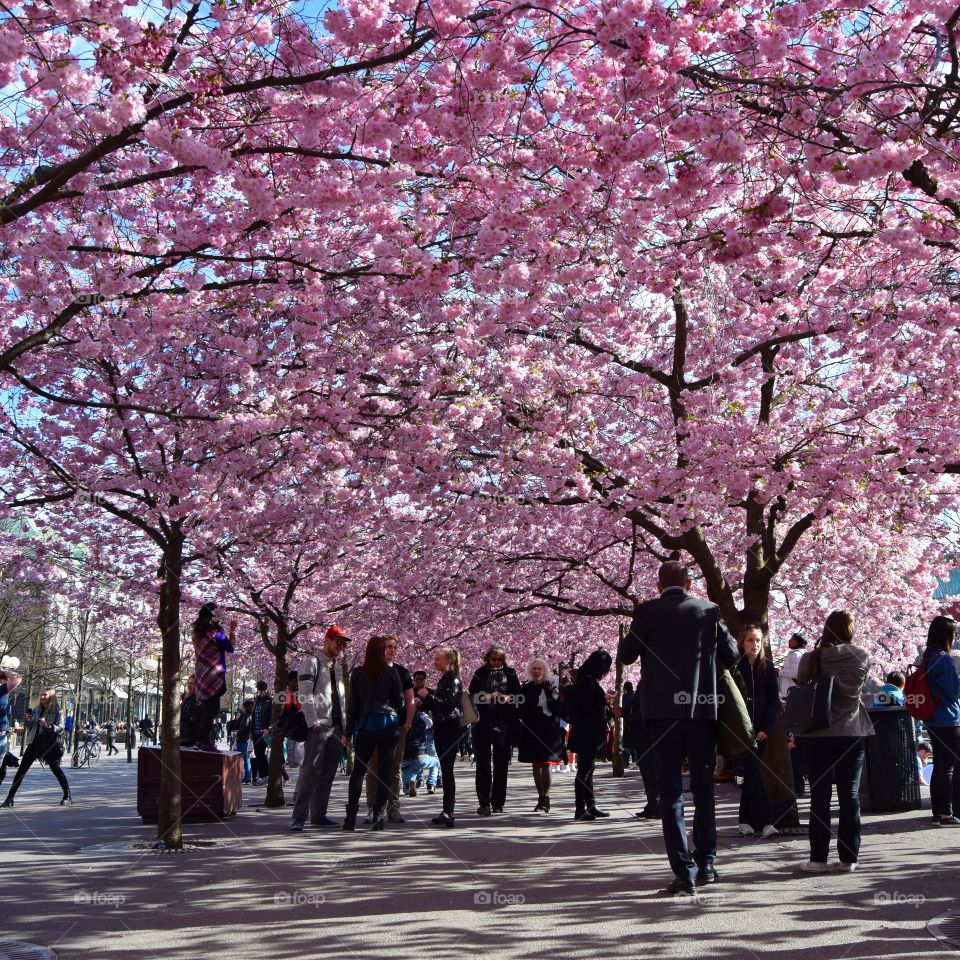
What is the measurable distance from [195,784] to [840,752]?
8228 mm

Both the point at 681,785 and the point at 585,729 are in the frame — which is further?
the point at 585,729

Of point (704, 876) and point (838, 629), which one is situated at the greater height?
point (838, 629)

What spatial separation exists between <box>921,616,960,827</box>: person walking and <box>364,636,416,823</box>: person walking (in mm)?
5069

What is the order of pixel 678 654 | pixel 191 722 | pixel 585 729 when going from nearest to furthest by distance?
pixel 678 654, pixel 585 729, pixel 191 722

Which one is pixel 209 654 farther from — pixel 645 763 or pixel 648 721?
pixel 648 721

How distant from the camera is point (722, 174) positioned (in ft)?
29.6

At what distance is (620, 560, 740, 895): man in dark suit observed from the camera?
24.5 feet

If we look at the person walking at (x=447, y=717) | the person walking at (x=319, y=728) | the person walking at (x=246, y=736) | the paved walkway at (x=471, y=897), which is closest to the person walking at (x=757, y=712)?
the paved walkway at (x=471, y=897)

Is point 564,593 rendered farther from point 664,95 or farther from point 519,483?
point 664,95

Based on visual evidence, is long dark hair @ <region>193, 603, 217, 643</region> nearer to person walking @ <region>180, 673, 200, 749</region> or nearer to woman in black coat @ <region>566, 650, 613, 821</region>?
person walking @ <region>180, 673, 200, 749</region>

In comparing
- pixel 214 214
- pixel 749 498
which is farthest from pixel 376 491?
pixel 214 214

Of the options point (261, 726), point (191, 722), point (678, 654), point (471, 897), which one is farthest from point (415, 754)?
point (678, 654)

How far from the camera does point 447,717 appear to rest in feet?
43.9

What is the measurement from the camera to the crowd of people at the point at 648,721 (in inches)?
303
